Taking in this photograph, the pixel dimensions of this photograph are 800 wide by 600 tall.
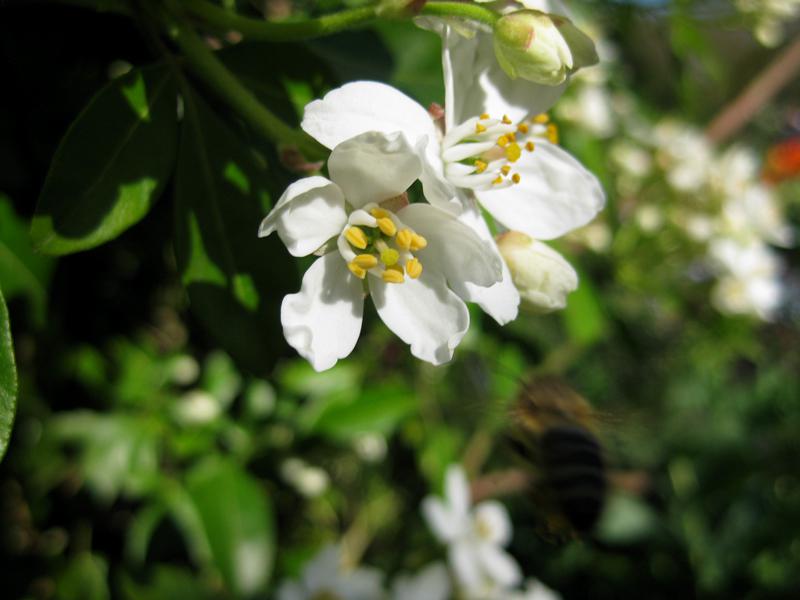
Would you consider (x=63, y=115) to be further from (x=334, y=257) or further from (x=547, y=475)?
(x=547, y=475)

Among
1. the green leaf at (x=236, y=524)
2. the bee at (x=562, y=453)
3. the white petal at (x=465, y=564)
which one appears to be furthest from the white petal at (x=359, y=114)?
the white petal at (x=465, y=564)

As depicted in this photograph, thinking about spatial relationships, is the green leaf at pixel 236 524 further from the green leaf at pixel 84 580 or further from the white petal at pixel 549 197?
the white petal at pixel 549 197

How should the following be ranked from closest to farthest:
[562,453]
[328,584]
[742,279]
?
1. [562,453]
2. [328,584]
3. [742,279]

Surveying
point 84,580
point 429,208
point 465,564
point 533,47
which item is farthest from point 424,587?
point 533,47

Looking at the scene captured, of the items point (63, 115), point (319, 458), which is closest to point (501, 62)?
point (63, 115)

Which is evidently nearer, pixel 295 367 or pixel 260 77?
pixel 260 77

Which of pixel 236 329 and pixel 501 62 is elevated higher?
pixel 501 62

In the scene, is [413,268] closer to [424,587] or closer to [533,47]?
[533,47]
